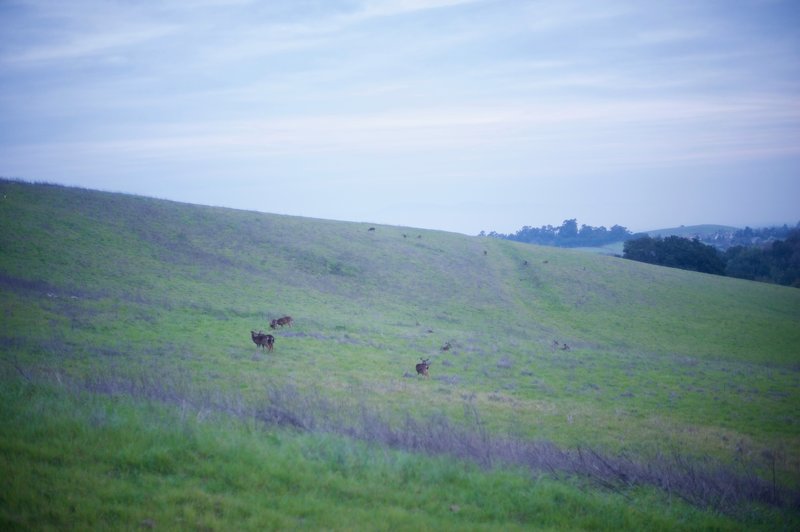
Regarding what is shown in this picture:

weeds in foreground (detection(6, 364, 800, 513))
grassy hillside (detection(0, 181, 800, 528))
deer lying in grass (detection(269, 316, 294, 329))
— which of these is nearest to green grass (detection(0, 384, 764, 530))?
weeds in foreground (detection(6, 364, 800, 513))

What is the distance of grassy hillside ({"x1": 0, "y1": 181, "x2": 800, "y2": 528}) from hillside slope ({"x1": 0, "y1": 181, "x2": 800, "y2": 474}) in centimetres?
17

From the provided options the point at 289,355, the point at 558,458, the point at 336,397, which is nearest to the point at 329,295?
the point at 289,355

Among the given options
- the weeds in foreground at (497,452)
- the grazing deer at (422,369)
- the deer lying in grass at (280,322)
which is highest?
the weeds in foreground at (497,452)

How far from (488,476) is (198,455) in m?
4.05

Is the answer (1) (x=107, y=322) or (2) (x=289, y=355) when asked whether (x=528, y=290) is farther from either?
(1) (x=107, y=322)

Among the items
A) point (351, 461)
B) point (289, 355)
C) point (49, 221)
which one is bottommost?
point (289, 355)

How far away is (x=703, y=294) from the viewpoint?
175 feet

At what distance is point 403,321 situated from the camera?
34.6 m

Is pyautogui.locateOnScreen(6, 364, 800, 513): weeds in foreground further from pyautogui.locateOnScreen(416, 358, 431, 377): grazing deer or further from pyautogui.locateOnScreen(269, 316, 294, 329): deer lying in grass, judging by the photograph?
pyautogui.locateOnScreen(269, 316, 294, 329): deer lying in grass

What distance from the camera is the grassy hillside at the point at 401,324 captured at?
15406 millimetres

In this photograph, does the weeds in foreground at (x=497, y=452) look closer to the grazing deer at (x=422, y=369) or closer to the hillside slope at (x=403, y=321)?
the hillside slope at (x=403, y=321)

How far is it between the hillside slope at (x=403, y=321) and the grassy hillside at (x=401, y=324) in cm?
17

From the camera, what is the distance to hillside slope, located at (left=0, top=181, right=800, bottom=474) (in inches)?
639

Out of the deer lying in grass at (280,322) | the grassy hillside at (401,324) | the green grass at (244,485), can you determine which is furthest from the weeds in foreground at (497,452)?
the deer lying in grass at (280,322)
